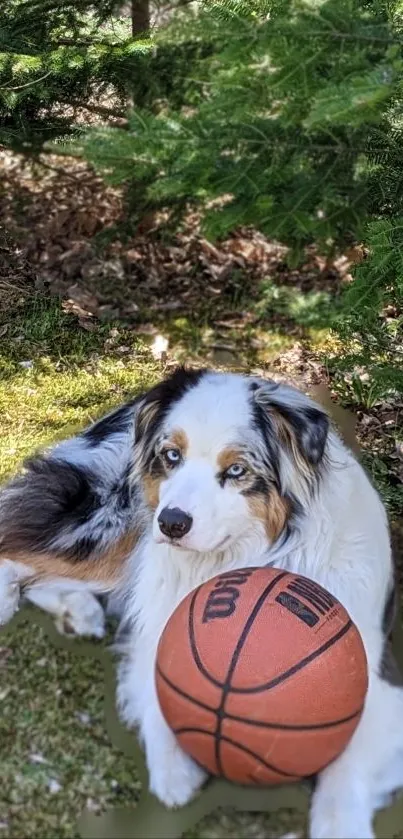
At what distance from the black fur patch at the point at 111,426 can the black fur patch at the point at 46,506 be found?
0.70ft

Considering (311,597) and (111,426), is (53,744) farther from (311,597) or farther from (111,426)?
(111,426)

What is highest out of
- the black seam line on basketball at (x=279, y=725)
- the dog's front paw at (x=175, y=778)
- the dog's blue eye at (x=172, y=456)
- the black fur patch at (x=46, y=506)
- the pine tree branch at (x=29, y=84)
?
the pine tree branch at (x=29, y=84)

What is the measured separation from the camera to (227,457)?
278 cm

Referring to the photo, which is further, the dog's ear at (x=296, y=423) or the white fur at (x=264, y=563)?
the dog's ear at (x=296, y=423)

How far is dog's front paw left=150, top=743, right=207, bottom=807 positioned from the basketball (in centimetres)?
8

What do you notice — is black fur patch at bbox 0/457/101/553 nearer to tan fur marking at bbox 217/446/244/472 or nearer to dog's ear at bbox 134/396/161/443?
dog's ear at bbox 134/396/161/443

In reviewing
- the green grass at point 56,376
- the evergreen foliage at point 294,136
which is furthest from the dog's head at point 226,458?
the green grass at point 56,376

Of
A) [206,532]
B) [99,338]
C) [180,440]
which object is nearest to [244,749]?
[206,532]

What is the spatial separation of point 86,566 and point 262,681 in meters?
1.34

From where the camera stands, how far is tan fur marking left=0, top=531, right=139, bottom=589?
139 inches

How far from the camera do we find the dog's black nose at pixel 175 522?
2.61 metres

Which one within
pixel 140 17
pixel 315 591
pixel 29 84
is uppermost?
pixel 140 17

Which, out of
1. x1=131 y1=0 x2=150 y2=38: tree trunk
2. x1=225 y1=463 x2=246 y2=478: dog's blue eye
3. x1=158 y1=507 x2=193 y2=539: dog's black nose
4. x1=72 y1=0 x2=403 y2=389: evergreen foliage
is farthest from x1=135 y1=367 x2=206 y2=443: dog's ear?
x1=131 y1=0 x2=150 y2=38: tree trunk

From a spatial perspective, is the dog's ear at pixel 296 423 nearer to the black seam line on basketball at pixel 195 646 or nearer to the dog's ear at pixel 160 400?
the dog's ear at pixel 160 400
